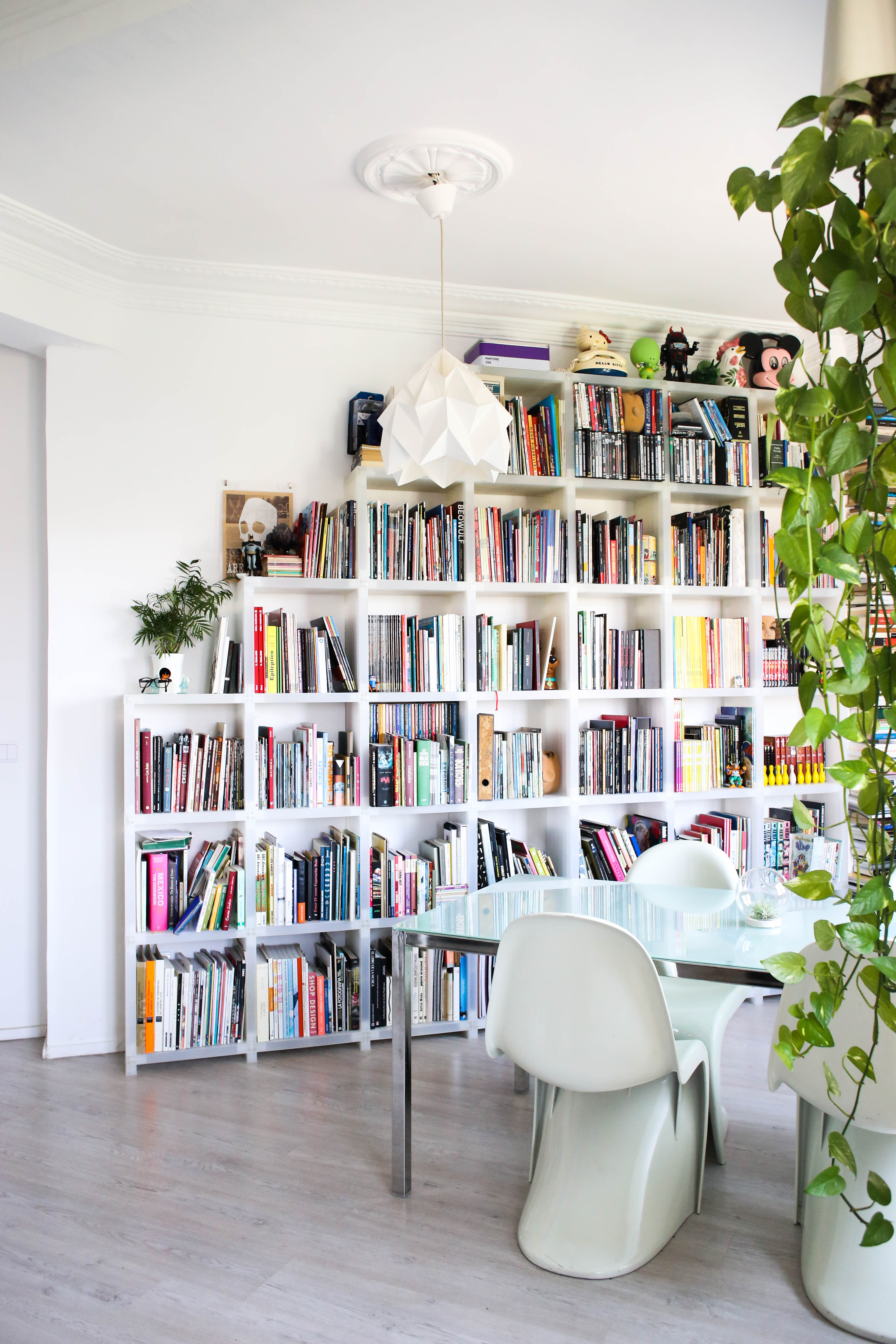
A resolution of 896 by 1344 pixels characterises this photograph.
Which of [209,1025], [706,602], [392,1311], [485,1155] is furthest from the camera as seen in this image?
[706,602]

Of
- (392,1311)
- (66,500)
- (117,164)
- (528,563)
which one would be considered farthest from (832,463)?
(66,500)

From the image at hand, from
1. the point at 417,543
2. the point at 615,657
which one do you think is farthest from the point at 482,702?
the point at 417,543

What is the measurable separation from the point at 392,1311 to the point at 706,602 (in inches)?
128

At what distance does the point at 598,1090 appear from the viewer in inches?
85.2

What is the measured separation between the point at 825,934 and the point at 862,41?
966mm

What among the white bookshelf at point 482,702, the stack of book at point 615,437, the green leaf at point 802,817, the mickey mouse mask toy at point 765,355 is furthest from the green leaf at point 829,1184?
the mickey mouse mask toy at point 765,355

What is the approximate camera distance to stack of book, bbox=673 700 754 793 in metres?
4.21

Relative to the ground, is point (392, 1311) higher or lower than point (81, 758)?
lower

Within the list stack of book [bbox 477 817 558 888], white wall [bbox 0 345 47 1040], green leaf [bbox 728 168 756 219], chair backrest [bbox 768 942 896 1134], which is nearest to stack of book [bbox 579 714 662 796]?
stack of book [bbox 477 817 558 888]

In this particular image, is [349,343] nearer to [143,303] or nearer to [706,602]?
[143,303]

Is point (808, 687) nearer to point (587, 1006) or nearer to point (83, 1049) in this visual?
point (587, 1006)

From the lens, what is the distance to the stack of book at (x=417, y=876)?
3.74 m

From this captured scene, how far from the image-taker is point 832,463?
825 millimetres

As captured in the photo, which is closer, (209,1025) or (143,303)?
(209,1025)
